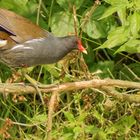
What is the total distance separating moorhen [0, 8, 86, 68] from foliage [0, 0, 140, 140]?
147 mm

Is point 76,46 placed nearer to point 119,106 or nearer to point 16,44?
point 16,44

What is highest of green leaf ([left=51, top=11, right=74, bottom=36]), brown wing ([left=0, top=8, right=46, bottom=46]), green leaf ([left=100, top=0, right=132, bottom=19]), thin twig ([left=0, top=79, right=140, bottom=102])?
green leaf ([left=100, top=0, right=132, bottom=19])

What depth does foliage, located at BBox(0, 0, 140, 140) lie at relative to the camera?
2.44 metres

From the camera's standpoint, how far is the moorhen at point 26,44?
219 cm

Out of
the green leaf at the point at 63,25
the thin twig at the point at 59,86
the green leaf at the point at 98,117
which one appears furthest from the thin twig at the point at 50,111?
the green leaf at the point at 63,25

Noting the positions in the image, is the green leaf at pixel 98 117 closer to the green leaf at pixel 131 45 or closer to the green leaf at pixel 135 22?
the green leaf at pixel 131 45

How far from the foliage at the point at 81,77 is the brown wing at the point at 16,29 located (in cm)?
24

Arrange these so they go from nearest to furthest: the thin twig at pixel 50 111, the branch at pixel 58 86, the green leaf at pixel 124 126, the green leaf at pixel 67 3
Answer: the thin twig at pixel 50 111 < the branch at pixel 58 86 < the green leaf at pixel 124 126 < the green leaf at pixel 67 3

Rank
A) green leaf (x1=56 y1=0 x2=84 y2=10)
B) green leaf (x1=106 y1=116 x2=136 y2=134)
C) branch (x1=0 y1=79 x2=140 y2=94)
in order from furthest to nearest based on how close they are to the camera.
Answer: green leaf (x1=56 y1=0 x2=84 y2=10)
green leaf (x1=106 y1=116 x2=136 y2=134)
branch (x1=0 y1=79 x2=140 y2=94)

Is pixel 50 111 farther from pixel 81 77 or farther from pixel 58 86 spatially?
pixel 81 77

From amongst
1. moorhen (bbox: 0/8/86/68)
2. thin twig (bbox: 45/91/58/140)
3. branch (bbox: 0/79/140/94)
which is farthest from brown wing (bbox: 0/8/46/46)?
thin twig (bbox: 45/91/58/140)

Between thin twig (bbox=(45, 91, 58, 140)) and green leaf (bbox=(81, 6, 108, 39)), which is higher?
green leaf (bbox=(81, 6, 108, 39))

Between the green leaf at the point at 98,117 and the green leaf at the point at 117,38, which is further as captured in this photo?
the green leaf at the point at 98,117

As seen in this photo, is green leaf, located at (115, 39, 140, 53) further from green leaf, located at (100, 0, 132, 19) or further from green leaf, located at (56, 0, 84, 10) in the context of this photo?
green leaf, located at (56, 0, 84, 10)
